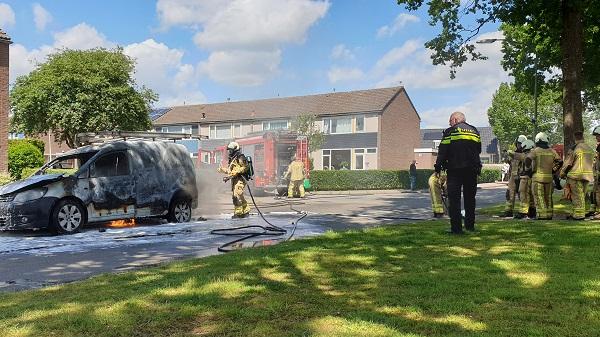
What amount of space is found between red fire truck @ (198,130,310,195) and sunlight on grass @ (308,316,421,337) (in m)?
20.3

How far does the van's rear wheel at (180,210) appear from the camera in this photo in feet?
39.9

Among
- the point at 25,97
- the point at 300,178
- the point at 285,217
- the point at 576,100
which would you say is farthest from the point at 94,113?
the point at 576,100

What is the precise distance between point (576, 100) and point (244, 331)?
12669mm

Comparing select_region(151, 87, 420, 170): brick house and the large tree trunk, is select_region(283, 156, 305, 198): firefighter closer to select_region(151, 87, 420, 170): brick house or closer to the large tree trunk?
the large tree trunk

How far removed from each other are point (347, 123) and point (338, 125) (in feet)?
2.83

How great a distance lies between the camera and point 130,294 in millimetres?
4824

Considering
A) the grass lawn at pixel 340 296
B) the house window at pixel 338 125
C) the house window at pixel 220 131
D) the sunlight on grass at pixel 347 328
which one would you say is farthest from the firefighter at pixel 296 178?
the house window at pixel 220 131

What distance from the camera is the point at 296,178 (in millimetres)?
22781

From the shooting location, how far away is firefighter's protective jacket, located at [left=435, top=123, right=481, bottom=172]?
28.9 ft

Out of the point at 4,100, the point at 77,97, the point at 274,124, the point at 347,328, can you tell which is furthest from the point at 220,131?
the point at 347,328

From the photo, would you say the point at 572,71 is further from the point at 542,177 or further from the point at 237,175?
the point at 237,175

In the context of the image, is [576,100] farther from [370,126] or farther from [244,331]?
[370,126]

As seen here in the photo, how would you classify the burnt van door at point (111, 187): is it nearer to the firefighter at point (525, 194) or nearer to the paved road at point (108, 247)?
the paved road at point (108, 247)

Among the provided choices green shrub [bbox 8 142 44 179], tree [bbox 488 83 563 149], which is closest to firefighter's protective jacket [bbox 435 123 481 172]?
green shrub [bbox 8 142 44 179]
